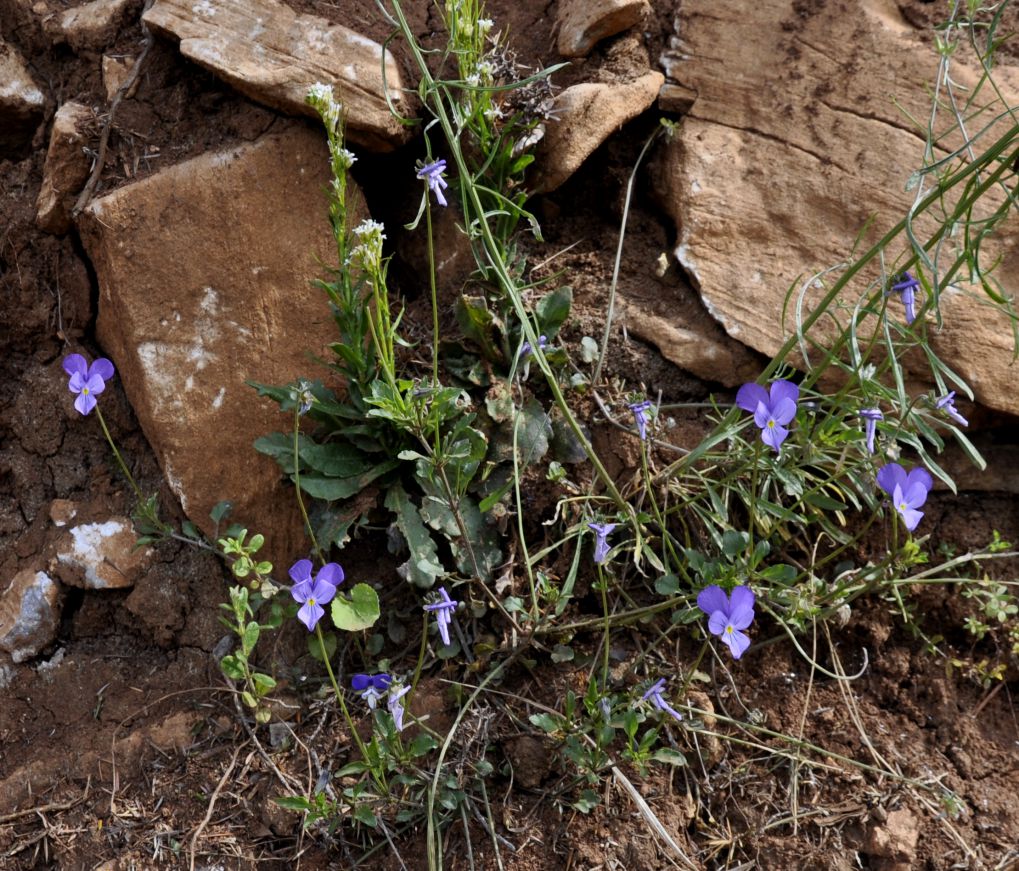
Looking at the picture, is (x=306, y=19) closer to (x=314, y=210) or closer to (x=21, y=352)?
(x=314, y=210)

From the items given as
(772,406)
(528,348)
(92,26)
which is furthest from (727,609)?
(92,26)

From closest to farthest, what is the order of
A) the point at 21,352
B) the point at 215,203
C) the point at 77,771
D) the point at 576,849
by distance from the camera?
the point at 576,849 < the point at 77,771 < the point at 215,203 < the point at 21,352

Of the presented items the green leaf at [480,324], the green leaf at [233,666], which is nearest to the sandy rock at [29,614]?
the green leaf at [233,666]

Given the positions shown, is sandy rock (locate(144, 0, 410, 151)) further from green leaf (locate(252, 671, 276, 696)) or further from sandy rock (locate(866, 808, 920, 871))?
sandy rock (locate(866, 808, 920, 871))

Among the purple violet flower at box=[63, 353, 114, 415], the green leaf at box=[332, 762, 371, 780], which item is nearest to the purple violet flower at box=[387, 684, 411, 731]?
the green leaf at box=[332, 762, 371, 780]

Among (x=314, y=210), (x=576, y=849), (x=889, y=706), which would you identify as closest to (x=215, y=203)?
(x=314, y=210)

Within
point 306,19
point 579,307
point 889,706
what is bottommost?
point 889,706

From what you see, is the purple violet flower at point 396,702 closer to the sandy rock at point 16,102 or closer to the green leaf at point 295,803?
the green leaf at point 295,803
